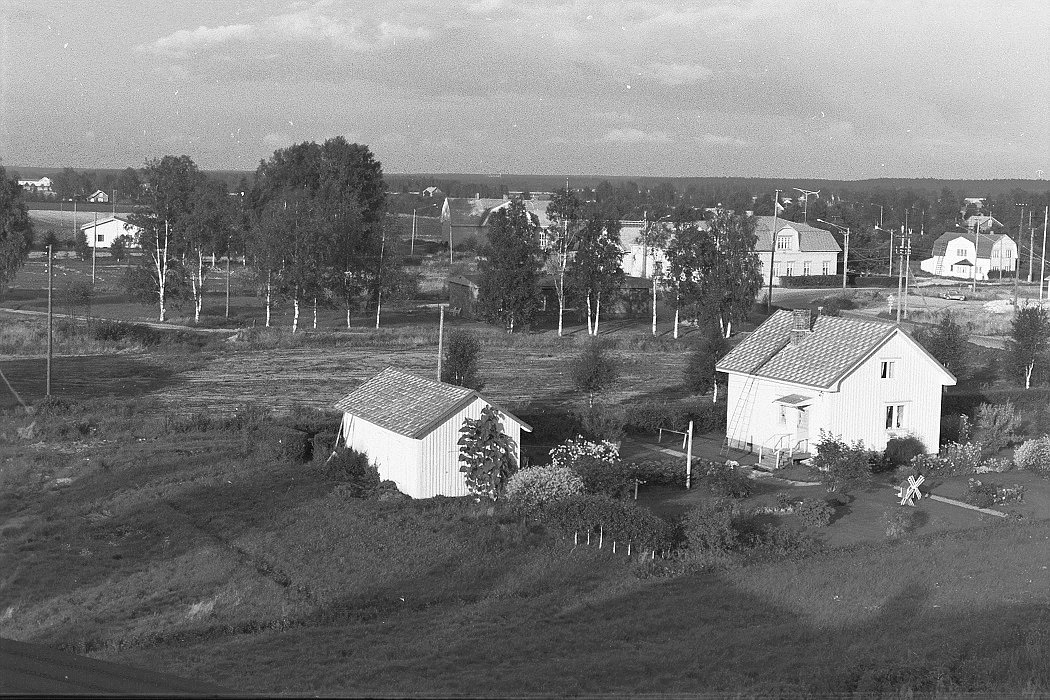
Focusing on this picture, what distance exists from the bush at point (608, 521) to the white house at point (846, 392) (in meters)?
8.57

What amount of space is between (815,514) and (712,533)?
3.30 metres

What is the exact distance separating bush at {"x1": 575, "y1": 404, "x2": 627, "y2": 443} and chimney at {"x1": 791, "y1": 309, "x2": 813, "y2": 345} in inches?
196

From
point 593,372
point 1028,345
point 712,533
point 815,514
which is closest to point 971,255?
point 1028,345

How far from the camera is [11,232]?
58031 millimetres

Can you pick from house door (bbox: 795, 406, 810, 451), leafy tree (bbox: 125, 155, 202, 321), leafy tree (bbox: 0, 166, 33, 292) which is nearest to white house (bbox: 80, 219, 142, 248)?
leafy tree (bbox: 0, 166, 33, 292)

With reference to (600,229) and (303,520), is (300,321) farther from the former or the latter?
(303,520)

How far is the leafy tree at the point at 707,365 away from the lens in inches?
1406

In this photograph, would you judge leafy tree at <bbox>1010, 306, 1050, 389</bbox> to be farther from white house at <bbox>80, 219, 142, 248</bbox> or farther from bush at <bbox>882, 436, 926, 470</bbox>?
white house at <bbox>80, 219, 142, 248</bbox>

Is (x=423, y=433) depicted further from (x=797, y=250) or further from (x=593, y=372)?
(x=797, y=250)

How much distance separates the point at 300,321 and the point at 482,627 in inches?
1714

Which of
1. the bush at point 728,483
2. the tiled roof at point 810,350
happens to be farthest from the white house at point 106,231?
the bush at point 728,483

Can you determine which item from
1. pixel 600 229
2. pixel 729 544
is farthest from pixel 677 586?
pixel 600 229

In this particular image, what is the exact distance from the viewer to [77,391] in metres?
36.6

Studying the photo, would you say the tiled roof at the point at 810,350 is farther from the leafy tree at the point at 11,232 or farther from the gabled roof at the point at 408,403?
the leafy tree at the point at 11,232
